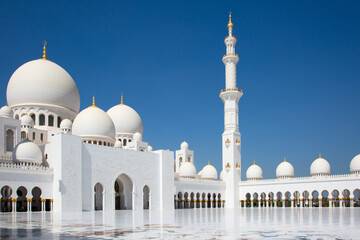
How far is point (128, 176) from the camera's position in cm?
2645

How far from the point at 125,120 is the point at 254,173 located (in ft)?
39.8

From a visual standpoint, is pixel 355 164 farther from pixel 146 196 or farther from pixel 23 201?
pixel 23 201

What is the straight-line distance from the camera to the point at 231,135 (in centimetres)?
3378

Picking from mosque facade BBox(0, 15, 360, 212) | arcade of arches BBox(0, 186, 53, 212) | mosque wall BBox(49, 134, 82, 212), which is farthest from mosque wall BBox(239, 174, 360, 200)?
arcade of arches BBox(0, 186, 53, 212)

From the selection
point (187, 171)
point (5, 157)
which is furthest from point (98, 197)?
point (187, 171)

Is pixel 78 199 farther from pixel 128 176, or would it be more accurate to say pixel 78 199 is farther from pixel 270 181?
pixel 270 181

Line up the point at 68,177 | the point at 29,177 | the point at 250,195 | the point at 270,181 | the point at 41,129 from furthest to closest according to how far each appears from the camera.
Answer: the point at 250,195 → the point at 270,181 → the point at 41,129 → the point at 68,177 → the point at 29,177

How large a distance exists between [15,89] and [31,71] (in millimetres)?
1605

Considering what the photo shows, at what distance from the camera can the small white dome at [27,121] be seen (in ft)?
83.0

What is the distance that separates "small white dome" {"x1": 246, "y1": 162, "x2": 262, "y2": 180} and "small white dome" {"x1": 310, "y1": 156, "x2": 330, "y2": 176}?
4.70 metres

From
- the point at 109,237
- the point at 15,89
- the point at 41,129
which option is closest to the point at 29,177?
the point at 41,129

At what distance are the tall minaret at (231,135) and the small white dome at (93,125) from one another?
36.4 ft

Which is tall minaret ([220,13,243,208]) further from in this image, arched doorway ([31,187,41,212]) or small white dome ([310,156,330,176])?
arched doorway ([31,187,41,212])

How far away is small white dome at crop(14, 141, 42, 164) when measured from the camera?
71.7 ft
